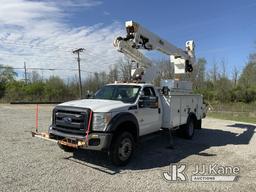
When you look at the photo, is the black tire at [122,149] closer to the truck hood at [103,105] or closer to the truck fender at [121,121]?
the truck fender at [121,121]

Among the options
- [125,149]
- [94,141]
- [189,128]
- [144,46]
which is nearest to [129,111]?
[125,149]

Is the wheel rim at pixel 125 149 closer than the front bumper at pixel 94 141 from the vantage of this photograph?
No

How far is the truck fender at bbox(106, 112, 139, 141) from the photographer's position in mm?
6684

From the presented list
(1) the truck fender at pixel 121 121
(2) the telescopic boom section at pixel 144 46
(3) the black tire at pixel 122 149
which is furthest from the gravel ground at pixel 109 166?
(2) the telescopic boom section at pixel 144 46

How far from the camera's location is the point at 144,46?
991cm

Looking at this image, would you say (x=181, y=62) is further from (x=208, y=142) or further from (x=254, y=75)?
(x=254, y=75)

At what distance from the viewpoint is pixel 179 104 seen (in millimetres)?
10094

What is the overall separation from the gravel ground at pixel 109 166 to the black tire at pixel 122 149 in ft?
0.63

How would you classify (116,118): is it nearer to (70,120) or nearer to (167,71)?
(70,120)

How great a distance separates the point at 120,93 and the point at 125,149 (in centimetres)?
184

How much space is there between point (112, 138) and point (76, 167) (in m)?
1.16

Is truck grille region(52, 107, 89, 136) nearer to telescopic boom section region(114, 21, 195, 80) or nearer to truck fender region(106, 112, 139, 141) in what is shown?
truck fender region(106, 112, 139, 141)

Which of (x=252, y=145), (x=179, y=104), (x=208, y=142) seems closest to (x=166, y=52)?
(x=179, y=104)

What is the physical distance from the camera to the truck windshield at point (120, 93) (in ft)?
26.5
